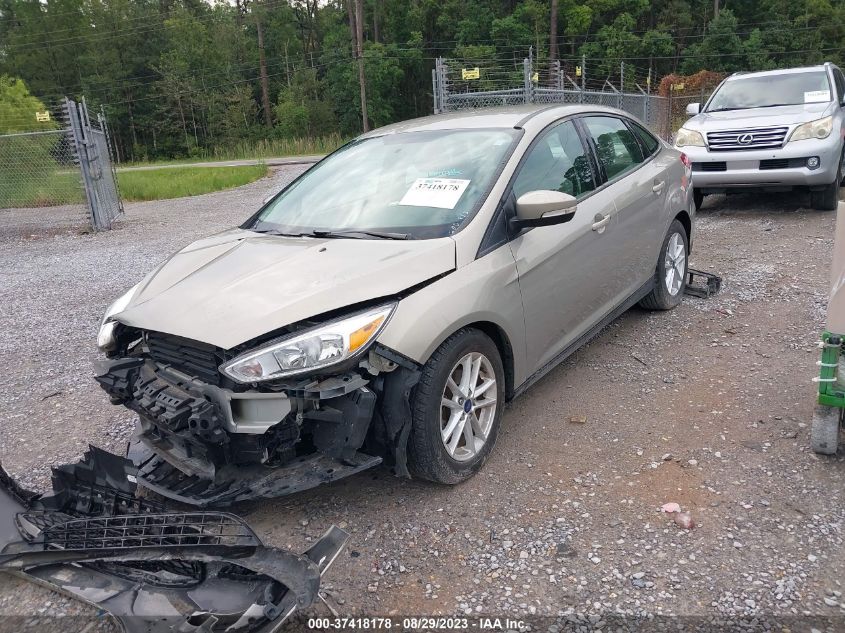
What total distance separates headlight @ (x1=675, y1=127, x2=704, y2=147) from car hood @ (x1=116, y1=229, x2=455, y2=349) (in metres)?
6.75

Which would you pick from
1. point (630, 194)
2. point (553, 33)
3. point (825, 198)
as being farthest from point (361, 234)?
point (553, 33)

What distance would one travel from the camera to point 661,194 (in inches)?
190

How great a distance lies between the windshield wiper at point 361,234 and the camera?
324 cm

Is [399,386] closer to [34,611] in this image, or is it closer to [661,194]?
[34,611]

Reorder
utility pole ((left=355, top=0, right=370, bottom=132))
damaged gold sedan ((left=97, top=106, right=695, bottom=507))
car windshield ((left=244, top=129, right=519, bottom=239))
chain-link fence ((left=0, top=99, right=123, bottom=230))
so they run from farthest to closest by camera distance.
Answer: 1. utility pole ((left=355, top=0, right=370, bottom=132))
2. chain-link fence ((left=0, top=99, right=123, bottom=230))
3. car windshield ((left=244, top=129, right=519, bottom=239))
4. damaged gold sedan ((left=97, top=106, right=695, bottom=507))

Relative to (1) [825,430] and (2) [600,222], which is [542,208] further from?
(1) [825,430]

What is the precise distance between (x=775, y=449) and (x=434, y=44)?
57728 mm

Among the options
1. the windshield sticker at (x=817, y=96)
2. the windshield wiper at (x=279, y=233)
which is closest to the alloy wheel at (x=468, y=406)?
the windshield wiper at (x=279, y=233)

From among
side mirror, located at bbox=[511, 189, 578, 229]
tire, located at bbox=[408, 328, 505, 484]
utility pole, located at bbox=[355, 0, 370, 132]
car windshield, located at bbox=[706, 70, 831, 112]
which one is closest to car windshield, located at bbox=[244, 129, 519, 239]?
side mirror, located at bbox=[511, 189, 578, 229]

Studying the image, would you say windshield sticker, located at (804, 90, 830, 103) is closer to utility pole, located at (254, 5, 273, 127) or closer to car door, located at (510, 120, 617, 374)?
car door, located at (510, 120, 617, 374)

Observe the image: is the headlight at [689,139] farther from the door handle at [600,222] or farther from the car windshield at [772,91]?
the door handle at [600,222]

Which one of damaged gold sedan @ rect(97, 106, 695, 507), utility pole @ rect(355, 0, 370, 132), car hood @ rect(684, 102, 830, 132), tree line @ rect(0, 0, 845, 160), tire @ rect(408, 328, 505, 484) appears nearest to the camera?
damaged gold sedan @ rect(97, 106, 695, 507)

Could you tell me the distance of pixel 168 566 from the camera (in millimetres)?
2309

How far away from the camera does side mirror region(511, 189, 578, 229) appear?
3.25 m
